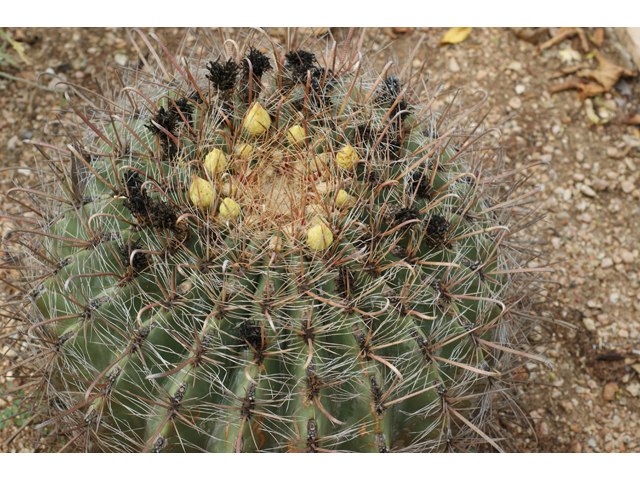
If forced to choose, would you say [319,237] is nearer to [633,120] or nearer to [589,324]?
[589,324]

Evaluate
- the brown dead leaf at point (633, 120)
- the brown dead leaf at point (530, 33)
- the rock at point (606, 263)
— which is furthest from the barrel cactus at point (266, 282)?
the brown dead leaf at point (530, 33)

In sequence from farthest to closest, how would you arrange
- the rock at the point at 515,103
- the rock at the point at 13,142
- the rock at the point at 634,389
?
the rock at the point at 515,103, the rock at the point at 13,142, the rock at the point at 634,389

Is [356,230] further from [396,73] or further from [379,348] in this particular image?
[396,73]

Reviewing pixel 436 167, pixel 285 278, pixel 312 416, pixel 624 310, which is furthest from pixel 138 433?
pixel 624 310

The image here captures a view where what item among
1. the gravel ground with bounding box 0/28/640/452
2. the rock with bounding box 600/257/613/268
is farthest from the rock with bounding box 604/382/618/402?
the rock with bounding box 600/257/613/268

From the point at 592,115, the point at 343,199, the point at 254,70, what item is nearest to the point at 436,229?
the point at 343,199

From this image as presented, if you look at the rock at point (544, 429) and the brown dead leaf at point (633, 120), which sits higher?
the brown dead leaf at point (633, 120)

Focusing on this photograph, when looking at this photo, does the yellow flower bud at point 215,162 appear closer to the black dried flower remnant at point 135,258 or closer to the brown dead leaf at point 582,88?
the black dried flower remnant at point 135,258

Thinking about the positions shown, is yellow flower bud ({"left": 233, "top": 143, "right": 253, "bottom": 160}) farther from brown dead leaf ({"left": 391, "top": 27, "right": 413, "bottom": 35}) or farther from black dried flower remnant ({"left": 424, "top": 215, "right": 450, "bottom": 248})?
brown dead leaf ({"left": 391, "top": 27, "right": 413, "bottom": 35})
